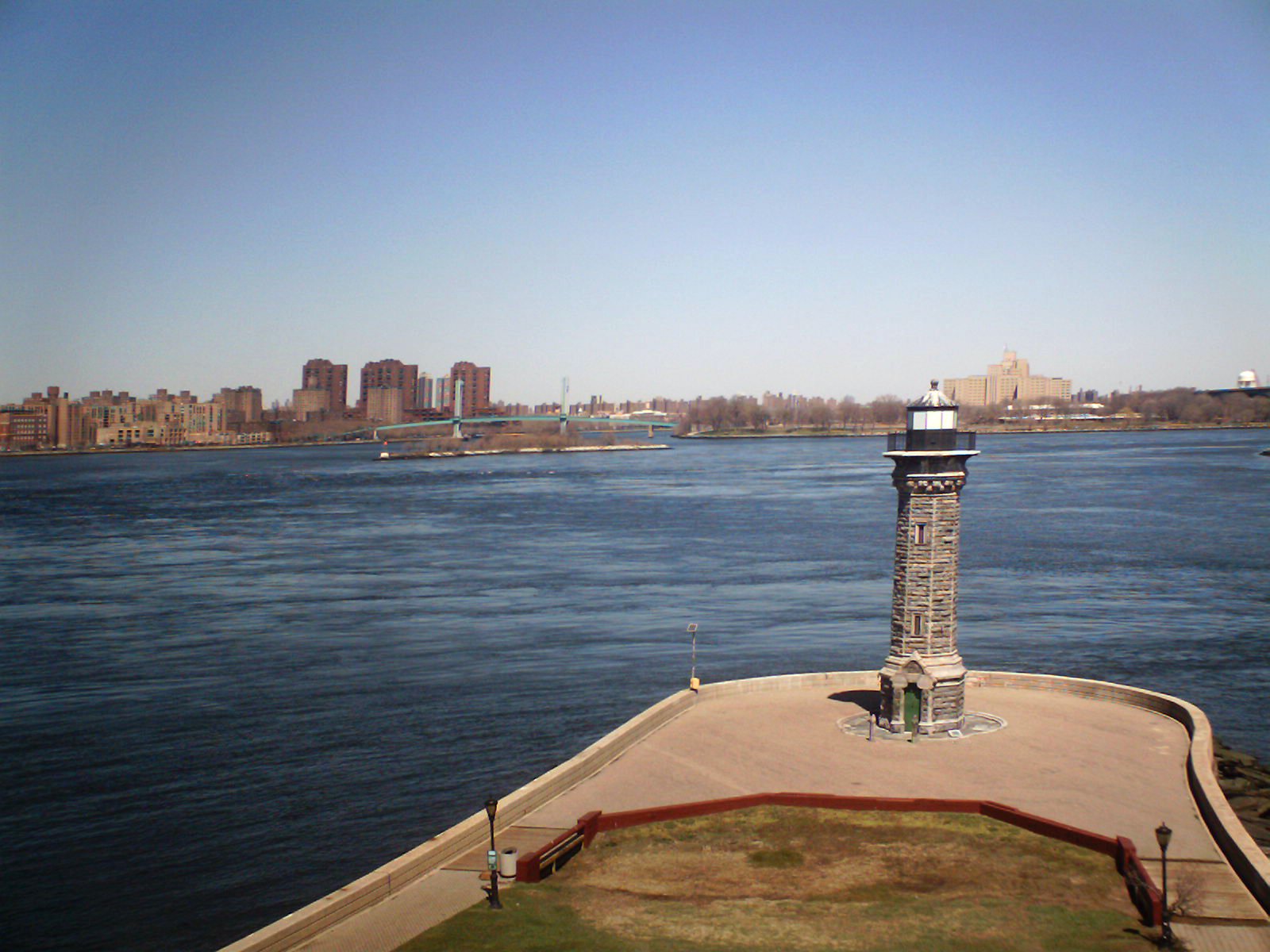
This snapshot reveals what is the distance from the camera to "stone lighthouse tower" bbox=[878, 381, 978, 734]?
2439 centimetres

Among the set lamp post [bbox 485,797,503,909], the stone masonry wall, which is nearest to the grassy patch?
lamp post [bbox 485,797,503,909]

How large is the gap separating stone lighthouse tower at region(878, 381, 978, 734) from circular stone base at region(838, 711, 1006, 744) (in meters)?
0.15

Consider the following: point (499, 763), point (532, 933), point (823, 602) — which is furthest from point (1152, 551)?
point (532, 933)

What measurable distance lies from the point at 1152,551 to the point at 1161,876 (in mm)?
54020

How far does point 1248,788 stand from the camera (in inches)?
962

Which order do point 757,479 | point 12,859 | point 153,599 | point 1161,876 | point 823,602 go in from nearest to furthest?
1. point 1161,876
2. point 12,859
3. point 823,602
4. point 153,599
5. point 757,479

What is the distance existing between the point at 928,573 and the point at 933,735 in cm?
342

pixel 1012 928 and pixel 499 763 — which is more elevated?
pixel 1012 928

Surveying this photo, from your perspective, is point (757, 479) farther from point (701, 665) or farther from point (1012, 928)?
point (1012, 928)

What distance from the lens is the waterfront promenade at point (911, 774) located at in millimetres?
16188

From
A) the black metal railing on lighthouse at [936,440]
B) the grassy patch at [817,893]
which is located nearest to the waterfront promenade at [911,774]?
the grassy patch at [817,893]

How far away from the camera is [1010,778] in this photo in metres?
21.8

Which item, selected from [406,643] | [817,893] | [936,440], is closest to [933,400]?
[936,440]

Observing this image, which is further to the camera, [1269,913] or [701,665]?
[701,665]
